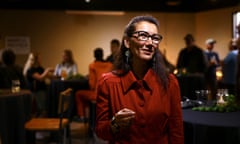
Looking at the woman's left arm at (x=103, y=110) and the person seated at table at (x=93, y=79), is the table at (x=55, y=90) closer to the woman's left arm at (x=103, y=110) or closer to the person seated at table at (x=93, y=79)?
the person seated at table at (x=93, y=79)

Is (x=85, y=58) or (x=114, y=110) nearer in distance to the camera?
(x=114, y=110)

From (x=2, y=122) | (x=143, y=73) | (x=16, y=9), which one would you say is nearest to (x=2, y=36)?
(x=16, y=9)

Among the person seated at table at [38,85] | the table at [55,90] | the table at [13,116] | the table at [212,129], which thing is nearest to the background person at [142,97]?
the table at [212,129]

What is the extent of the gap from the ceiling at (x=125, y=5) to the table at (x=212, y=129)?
6.98m

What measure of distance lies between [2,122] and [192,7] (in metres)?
7.37

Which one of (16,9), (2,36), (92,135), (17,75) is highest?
(16,9)

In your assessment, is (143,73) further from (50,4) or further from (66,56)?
(50,4)

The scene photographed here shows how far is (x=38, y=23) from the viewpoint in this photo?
31.8 ft

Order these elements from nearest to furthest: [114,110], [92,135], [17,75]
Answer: [114,110] → [17,75] → [92,135]

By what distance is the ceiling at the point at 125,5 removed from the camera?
9492 millimetres

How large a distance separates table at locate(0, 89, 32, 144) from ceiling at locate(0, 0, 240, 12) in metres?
5.35

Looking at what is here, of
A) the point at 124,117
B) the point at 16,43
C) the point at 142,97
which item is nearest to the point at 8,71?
the point at 142,97

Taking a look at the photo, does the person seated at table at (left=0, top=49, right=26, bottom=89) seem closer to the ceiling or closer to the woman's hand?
the woman's hand

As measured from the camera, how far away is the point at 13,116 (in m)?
4.41
